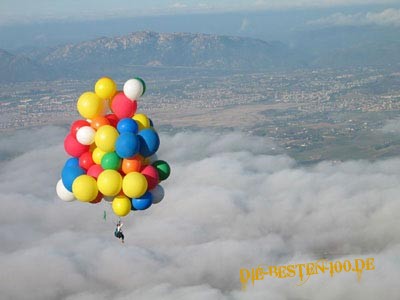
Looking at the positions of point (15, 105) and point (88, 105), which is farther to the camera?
point (15, 105)

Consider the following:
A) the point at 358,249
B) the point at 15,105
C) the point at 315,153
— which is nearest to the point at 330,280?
the point at 358,249

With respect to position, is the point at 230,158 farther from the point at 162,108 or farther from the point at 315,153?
the point at 162,108

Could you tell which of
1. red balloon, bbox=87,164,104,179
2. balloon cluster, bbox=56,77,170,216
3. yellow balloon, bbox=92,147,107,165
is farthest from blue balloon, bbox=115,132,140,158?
red balloon, bbox=87,164,104,179

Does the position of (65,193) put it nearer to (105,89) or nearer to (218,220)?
(105,89)

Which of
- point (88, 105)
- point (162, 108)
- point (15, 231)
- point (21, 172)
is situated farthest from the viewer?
point (162, 108)

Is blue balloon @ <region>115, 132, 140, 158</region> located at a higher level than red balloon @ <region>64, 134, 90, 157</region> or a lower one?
lower

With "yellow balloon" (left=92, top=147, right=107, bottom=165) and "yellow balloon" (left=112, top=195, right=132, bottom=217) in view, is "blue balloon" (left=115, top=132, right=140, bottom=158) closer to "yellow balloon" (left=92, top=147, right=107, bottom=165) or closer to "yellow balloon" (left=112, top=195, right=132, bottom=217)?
"yellow balloon" (left=92, top=147, right=107, bottom=165)

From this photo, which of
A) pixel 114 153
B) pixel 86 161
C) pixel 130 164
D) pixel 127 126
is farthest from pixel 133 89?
pixel 86 161
